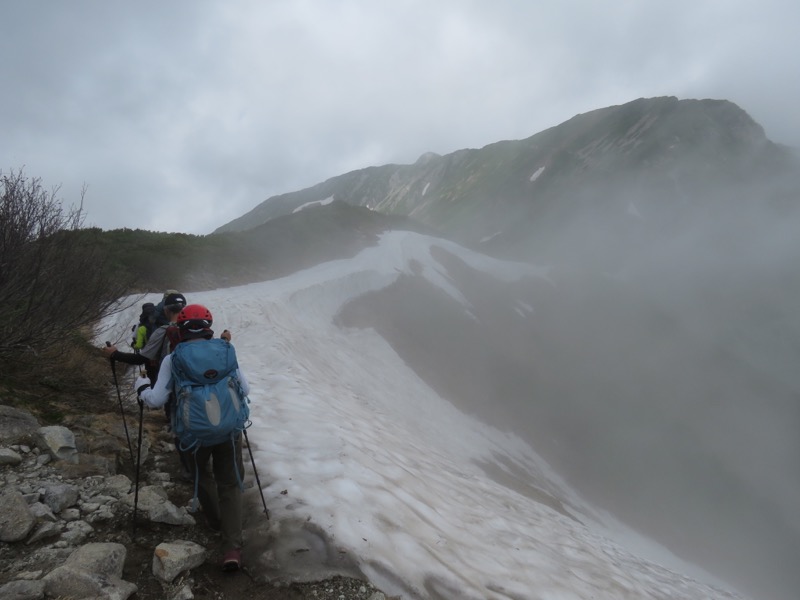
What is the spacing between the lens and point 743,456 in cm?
3884

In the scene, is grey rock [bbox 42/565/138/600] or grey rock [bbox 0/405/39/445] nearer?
grey rock [bbox 42/565/138/600]

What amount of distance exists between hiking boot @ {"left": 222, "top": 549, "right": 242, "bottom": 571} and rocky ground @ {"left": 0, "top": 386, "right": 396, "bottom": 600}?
0.30 ft

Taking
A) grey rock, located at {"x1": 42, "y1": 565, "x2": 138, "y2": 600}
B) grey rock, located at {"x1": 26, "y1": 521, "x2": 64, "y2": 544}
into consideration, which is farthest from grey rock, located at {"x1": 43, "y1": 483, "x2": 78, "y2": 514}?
grey rock, located at {"x1": 42, "y1": 565, "x2": 138, "y2": 600}

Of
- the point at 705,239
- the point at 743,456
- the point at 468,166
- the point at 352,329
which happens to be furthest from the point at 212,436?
the point at 468,166

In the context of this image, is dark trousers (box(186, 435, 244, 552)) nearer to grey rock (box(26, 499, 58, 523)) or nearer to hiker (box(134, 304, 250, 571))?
hiker (box(134, 304, 250, 571))

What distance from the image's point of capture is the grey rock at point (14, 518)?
12.7 feet

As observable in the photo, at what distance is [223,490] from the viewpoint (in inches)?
173

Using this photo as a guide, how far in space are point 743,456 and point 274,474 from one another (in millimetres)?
46725

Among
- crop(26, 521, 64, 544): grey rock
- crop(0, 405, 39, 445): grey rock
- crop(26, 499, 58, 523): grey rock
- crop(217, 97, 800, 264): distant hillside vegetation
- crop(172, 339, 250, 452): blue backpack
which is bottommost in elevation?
crop(26, 521, 64, 544): grey rock

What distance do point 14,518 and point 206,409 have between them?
1.86 meters

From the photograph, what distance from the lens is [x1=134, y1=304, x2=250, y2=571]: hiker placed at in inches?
164

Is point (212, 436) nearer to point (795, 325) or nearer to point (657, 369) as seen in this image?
point (657, 369)

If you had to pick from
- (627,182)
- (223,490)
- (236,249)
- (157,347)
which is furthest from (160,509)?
(627,182)

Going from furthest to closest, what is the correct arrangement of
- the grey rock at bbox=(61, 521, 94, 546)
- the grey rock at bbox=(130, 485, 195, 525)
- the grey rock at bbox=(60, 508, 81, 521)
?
the grey rock at bbox=(130, 485, 195, 525), the grey rock at bbox=(60, 508, 81, 521), the grey rock at bbox=(61, 521, 94, 546)
